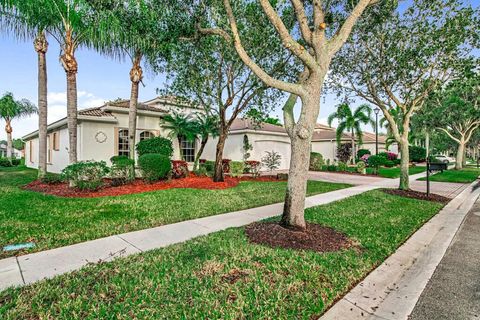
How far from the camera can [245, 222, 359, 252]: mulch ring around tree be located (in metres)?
4.28

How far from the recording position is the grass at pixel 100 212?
4836 mm

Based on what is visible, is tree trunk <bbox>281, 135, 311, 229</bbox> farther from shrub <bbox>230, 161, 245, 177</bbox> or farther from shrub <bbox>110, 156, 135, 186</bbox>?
shrub <bbox>230, 161, 245, 177</bbox>

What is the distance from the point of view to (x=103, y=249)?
4.22m

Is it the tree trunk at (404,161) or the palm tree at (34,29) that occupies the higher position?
the palm tree at (34,29)

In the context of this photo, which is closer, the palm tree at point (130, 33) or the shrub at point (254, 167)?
the palm tree at point (130, 33)

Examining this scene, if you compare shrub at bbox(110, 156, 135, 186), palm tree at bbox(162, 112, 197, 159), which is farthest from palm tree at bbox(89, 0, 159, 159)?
palm tree at bbox(162, 112, 197, 159)

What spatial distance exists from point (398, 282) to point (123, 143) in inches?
549

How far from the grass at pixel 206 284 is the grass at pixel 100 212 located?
1692 millimetres

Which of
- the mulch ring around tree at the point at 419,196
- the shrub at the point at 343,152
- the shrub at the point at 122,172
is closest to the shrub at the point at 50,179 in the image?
the shrub at the point at 122,172

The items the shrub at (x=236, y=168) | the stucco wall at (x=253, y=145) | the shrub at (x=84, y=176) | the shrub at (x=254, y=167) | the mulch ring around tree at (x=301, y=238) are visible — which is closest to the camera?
the mulch ring around tree at (x=301, y=238)

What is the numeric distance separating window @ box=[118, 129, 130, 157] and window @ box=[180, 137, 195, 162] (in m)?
3.28

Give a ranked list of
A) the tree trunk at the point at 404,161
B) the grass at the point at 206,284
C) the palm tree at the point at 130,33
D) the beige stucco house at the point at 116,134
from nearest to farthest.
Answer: the grass at the point at 206,284
the palm tree at the point at 130,33
the tree trunk at the point at 404,161
the beige stucco house at the point at 116,134

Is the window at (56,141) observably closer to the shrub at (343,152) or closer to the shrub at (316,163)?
the shrub at (316,163)

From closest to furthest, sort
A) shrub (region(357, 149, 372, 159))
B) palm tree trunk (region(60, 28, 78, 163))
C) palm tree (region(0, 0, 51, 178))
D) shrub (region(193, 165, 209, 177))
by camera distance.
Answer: palm tree (region(0, 0, 51, 178)), palm tree trunk (region(60, 28, 78, 163)), shrub (region(193, 165, 209, 177)), shrub (region(357, 149, 372, 159))
